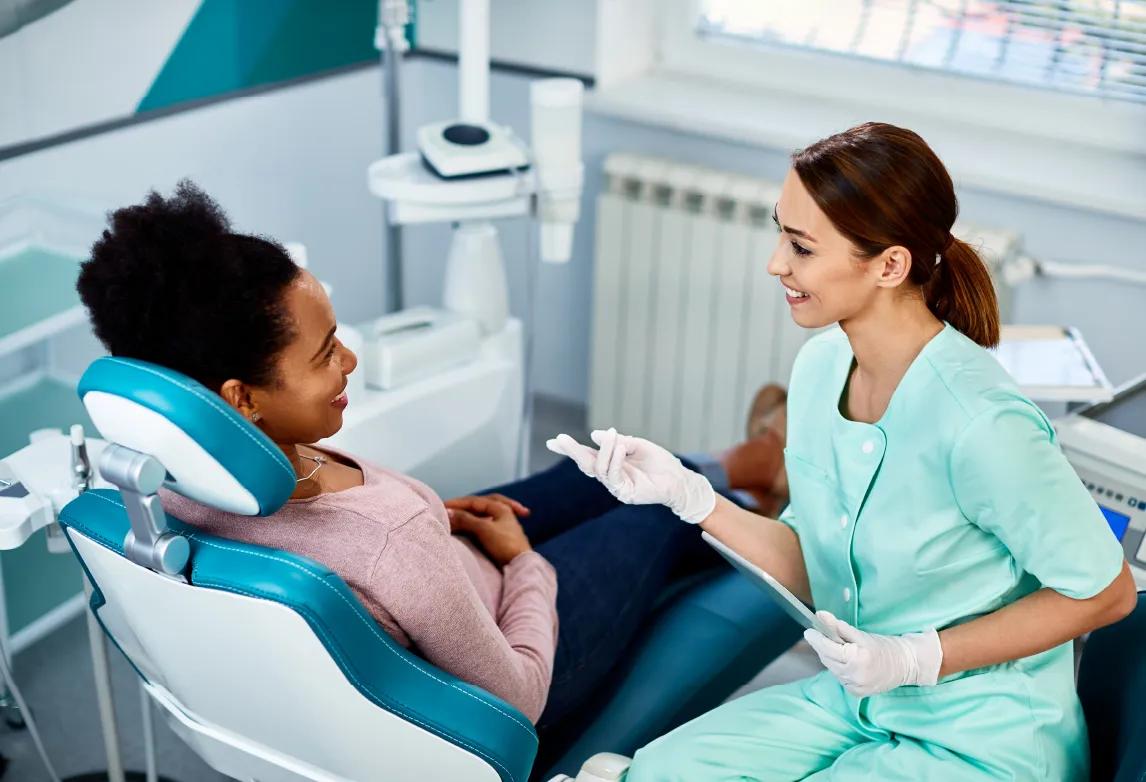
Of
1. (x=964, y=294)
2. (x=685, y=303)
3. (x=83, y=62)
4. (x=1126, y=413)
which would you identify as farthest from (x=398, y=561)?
(x=685, y=303)

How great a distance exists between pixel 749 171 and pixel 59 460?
68.6 inches

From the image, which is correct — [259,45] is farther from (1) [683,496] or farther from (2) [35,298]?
(1) [683,496]

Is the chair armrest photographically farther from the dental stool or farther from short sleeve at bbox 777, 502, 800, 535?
the dental stool

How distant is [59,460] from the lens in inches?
66.2

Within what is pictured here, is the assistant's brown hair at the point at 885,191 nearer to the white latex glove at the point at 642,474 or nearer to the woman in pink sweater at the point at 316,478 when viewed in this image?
the white latex glove at the point at 642,474

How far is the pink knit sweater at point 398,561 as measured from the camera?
1.38 m

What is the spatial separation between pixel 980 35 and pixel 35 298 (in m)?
1.99

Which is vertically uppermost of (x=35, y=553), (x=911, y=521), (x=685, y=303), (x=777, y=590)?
(x=911, y=521)

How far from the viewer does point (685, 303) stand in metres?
2.98

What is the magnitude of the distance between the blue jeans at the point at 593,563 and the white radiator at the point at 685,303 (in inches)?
29.1

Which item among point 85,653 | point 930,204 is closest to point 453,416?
point 85,653

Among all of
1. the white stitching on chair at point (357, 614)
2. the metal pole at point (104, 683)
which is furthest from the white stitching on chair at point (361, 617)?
the metal pole at point (104, 683)

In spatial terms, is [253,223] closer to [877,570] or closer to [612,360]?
[612,360]

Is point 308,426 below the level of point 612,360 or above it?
above
